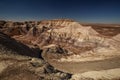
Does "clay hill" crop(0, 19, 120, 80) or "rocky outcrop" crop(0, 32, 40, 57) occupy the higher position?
"rocky outcrop" crop(0, 32, 40, 57)

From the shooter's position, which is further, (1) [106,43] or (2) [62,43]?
(2) [62,43]

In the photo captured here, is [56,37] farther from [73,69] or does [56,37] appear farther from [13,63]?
[13,63]

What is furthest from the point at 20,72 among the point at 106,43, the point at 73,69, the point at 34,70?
the point at 106,43

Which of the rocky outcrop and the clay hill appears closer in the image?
the clay hill

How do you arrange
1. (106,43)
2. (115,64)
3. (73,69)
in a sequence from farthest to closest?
(106,43), (115,64), (73,69)

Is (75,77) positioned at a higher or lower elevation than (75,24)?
lower

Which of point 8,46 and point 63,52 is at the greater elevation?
point 8,46

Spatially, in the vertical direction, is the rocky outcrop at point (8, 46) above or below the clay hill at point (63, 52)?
above

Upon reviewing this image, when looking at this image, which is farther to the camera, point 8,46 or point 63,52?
point 63,52
